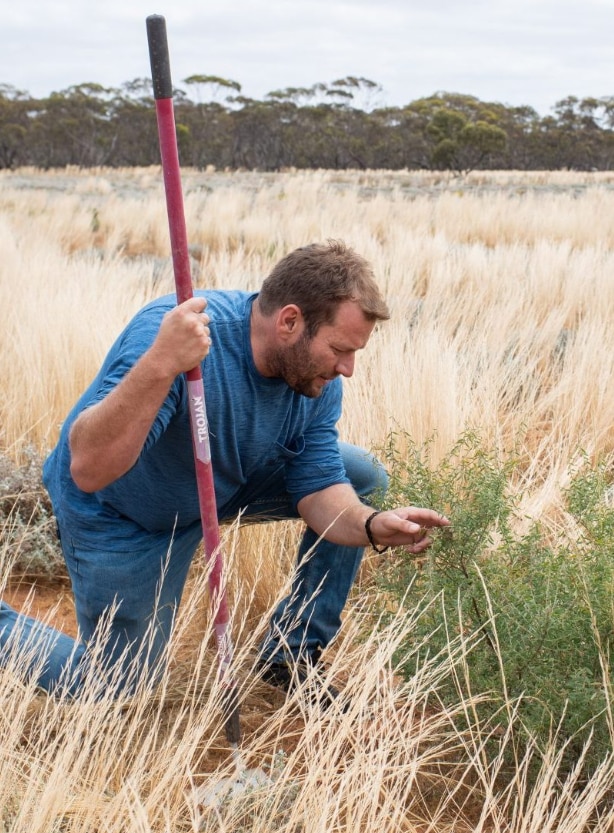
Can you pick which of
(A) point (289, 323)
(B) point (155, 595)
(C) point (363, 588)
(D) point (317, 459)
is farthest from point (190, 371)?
(C) point (363, 588)

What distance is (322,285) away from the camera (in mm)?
2443

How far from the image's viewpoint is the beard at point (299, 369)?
8.19 feet

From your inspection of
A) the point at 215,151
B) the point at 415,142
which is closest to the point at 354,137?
the point at 415,142

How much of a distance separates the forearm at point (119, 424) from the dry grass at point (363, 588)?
0.41 metres

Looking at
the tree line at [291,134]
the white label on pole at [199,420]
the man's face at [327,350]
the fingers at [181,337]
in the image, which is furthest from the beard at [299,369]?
the tree line at [291,134]

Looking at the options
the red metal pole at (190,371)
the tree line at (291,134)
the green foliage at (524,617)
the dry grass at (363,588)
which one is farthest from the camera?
the tree line at (291,134)

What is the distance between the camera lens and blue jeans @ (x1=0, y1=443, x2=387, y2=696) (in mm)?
2758

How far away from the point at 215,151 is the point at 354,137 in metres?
6.00

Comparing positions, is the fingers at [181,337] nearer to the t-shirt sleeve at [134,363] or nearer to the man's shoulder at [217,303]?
the t-shirt sleeve at [134,363]

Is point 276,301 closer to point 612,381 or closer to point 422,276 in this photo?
point 612,381

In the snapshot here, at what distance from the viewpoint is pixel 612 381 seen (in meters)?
4.74

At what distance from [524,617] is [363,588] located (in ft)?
3.87

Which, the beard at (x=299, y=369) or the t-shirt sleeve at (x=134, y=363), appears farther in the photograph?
the beard at (x=299, y=369)

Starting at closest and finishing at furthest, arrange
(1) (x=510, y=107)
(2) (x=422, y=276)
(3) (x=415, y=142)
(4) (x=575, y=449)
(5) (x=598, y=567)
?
(5) (x=598, y=567), (4) (x=575, y=449), (2) (x=422, y=276), (3) (x=415, y=142), (1) (x=510, y=107)
